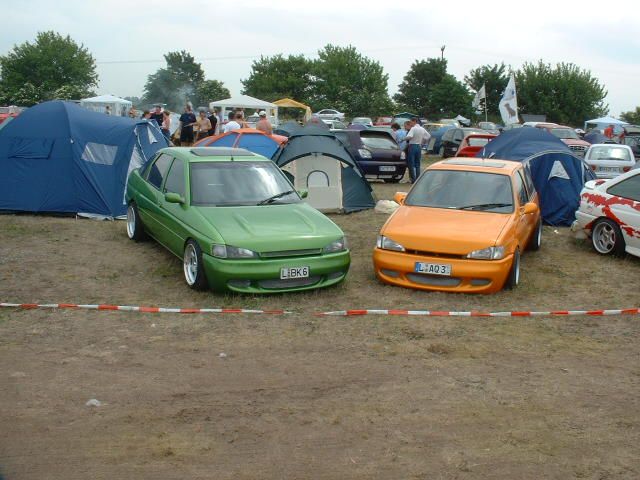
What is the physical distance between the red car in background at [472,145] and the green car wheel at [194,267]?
15.3 m

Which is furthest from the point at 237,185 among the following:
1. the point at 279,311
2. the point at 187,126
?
the point at 187,126

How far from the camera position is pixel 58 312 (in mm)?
7367

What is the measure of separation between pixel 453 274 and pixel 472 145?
15.1 metres

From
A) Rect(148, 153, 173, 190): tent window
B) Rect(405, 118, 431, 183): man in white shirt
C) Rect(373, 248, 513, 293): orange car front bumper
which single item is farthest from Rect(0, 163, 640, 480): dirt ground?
Rect(405, 118, 431, 183): man in white shirt

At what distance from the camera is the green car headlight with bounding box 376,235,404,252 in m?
8.65

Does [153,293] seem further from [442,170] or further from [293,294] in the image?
[442,170]

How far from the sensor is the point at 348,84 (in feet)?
277

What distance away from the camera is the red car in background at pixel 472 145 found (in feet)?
73.3

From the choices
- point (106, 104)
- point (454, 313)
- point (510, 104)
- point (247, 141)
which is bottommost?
point (454, 313)

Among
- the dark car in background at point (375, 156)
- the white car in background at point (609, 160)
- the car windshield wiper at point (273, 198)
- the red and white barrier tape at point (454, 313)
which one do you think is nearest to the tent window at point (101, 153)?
the car windshield wiper at point (273, 198)

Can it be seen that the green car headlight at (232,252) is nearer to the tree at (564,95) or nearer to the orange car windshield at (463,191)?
the orange car windshield at (463,191)

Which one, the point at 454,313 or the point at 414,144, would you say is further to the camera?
the point at 414,144

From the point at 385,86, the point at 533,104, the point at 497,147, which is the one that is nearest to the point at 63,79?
the point at 385,86

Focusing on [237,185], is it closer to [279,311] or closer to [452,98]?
[279,311]
